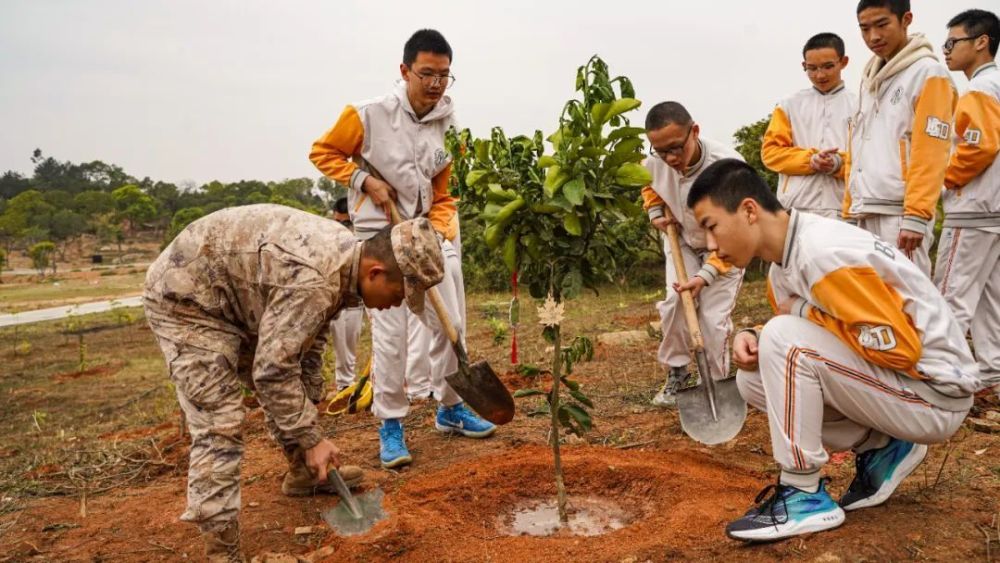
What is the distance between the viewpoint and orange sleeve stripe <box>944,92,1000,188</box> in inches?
160

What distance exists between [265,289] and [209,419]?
546 mm

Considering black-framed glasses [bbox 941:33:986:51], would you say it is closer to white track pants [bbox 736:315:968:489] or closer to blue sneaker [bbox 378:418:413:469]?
white track pants [bbox 736:315:968:489]

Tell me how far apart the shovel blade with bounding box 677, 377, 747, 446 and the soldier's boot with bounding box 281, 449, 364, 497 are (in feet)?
5.65

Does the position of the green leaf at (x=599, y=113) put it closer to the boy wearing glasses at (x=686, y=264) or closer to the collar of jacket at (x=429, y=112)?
the boy wearing glasses at (x=686, y=264)

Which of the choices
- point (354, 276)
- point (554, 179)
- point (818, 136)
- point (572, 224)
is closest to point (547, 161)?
point (554, 179)

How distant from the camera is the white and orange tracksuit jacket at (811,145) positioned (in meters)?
4.56

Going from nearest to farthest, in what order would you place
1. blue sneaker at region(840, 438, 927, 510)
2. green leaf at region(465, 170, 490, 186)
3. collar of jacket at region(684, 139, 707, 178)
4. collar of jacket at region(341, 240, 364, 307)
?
1. blue sneaker at region(840, 438, 927, 510)
2. collar of jacket at region(341, 240, 364, 307)
3. green leaf at region(465, 170, 490, 186)
4. collar of jacket at region(684, 139, 707, 178)

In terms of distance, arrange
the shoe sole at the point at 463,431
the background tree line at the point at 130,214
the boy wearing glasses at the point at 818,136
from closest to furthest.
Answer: the shoe sole at the point at 463,431
the boy wearing glasses at the point at 818,136
the background tree line at the point at 130,214

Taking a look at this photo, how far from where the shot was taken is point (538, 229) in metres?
3.02

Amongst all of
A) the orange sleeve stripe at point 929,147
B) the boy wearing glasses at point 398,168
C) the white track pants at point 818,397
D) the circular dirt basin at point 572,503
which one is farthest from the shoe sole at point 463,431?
the orange sleeve stripe at point 929,147

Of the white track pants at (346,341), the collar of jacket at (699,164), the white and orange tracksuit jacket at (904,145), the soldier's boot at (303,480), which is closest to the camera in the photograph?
the soldier's boot at (303,480)

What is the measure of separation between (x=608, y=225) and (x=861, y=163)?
1.80 meters

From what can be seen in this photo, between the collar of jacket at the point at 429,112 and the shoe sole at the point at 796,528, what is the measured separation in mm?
2723

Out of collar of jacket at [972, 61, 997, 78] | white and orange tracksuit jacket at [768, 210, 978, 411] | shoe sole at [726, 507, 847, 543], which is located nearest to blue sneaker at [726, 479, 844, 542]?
shoe sole at [726, 507, 847, 543]
